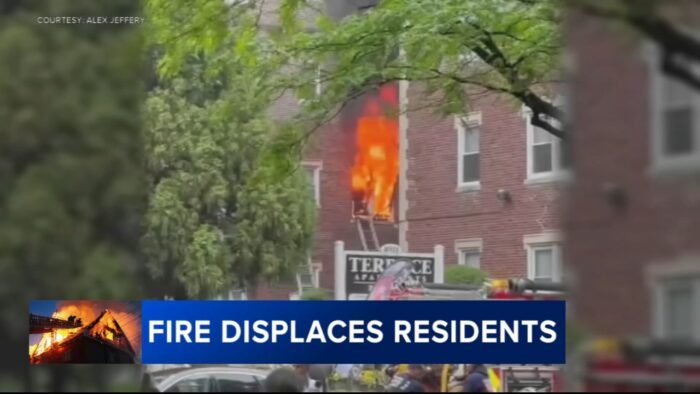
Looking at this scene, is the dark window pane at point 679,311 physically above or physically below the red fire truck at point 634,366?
above

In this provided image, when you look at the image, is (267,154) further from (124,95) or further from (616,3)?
(616,3)

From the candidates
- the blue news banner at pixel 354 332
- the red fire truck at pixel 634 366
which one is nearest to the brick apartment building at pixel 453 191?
the blue news banner at pixel 354 332

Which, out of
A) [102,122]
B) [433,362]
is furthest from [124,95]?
[433,362]

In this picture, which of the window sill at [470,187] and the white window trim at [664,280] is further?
the window sill at [470,187]

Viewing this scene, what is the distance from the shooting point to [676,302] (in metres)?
0.73

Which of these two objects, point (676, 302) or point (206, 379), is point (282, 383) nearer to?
point (206, 379)

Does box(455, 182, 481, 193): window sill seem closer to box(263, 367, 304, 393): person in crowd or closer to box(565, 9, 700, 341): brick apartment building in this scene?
box(263, 367, 304, 393): person in crowd

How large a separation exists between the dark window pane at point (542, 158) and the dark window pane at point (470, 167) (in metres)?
0.13

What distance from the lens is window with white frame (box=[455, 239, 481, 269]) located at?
7.54ft

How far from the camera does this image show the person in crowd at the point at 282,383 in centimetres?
124

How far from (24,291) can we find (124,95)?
195 millimetres

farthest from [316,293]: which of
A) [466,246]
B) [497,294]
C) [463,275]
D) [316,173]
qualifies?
[316,173]

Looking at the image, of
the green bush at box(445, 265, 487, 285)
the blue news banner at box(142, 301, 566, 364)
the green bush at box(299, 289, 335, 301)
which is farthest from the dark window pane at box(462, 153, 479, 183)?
the blue news banner at box(142, 301, 566, 364)

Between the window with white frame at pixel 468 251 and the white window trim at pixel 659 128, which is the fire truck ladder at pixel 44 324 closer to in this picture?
the white window trim at pixel 659 128
